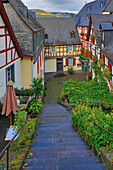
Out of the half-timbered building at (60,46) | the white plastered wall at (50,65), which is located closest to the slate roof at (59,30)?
the half-timbered building at (60,46)

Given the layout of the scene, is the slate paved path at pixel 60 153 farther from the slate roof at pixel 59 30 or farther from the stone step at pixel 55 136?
the slate roof at pixel 59 30

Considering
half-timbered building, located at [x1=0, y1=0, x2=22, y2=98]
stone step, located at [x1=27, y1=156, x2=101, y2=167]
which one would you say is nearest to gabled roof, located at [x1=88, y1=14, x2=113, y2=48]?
half-timbered building, located at [x1=0, y1=0, x2=22, y2=98]

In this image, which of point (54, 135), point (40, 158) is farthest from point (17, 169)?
point (54, 135)

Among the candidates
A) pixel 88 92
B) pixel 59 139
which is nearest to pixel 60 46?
pixel 88 92

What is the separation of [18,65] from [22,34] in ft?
9.40

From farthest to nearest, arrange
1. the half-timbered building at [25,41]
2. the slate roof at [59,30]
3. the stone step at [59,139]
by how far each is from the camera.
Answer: the slate roof at [59,30], the half-timbered building at [25,41], the stone step at [59,139]

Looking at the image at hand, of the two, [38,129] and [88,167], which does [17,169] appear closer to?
[88,167]

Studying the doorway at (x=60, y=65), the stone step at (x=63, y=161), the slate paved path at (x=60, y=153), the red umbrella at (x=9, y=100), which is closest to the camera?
the slate paved path at (x=60, y=153)

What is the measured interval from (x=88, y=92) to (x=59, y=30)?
2060 cm

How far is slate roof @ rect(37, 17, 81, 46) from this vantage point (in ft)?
108

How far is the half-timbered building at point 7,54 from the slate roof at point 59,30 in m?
20.1

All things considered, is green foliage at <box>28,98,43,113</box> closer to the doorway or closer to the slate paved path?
the slate paved path

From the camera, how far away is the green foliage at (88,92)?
15.4 metres

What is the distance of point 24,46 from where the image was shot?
14672mm
